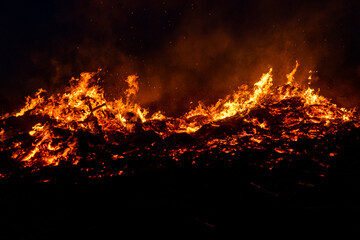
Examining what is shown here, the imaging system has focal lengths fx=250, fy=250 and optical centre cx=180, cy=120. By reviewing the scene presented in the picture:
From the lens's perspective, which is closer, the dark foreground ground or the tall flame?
the dark foreground ground

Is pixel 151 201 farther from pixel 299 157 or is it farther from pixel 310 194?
pixel 299 157

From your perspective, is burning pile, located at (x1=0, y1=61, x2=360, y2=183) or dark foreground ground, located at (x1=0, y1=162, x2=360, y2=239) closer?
dark foreground ground, located at (x1=0, y1=162, x2=360, y2=239)

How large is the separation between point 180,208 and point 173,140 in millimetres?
6550

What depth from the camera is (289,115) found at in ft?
56.9

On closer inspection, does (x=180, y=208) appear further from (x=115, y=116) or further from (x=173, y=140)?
(x=115, y=116)

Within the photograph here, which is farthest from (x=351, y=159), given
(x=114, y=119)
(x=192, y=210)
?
(x=114, y=119)

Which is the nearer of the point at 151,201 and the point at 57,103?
the point at 151,201

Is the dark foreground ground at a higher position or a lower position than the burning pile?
lower

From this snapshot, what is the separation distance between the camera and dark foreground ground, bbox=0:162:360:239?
6.03 meters

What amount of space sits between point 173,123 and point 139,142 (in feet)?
19.0

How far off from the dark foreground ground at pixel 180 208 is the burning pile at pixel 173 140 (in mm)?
956

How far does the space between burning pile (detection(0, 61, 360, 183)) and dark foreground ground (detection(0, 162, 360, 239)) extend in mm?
956

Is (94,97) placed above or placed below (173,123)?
above

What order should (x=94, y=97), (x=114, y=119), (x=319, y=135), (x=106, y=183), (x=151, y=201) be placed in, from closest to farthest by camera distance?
(x=151, y=201) < (x=106, y=183) < (x=319, y=135) < (x=114, y=119) < (x=94, y=97)
